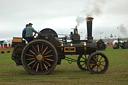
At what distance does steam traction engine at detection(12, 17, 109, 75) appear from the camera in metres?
8.52

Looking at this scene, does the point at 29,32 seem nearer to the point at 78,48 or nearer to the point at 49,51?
the point at 49,51

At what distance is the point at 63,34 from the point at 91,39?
116 centimetres

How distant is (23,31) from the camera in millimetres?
9484

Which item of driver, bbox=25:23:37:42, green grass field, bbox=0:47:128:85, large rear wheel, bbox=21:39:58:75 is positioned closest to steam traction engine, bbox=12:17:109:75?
large rear wheel, bbox=21:39:58:75

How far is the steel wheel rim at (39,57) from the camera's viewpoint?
27.9 ft

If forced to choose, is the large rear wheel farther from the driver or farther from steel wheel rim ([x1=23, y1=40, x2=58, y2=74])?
the driver

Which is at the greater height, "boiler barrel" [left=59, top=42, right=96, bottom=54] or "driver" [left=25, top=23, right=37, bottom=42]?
"driver" [left=25, top=23, right=37, bottom=42]

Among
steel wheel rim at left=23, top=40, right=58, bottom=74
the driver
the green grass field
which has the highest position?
the driver

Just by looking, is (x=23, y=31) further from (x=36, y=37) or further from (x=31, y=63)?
(x=31, y=63)

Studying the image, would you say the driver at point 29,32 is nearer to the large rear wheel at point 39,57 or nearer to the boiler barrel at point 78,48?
the large rear wheel at point 39,57

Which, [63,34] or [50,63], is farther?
[63,34]

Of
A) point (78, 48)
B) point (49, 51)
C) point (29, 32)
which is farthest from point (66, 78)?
point (29, 32)

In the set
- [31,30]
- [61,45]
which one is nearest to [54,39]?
[61,45]

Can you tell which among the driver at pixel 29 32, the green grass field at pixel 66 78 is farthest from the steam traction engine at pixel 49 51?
the green grass field at pixel 66 78
